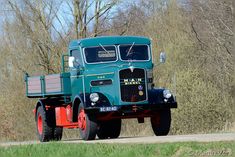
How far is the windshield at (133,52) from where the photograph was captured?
20266 millimetres

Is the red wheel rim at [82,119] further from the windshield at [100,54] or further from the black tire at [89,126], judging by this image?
the windshield at [100,54]

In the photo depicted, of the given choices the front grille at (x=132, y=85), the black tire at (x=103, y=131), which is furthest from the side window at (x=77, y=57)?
the black tire at (x=103, y=131)

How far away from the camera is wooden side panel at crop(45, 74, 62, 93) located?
20.8 meters

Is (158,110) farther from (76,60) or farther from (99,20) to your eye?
(99,20)

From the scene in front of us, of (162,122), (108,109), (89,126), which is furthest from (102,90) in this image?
(162,122)

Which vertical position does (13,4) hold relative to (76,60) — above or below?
above

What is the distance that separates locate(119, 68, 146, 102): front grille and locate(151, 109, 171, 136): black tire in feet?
4.45

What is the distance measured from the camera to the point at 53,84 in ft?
69.2

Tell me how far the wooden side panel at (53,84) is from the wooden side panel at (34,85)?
653 millimetres

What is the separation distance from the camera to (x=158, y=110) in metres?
20.0

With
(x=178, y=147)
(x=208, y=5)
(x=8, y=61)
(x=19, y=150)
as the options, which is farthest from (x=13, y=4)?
(x=178, y=147)

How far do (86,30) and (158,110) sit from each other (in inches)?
814

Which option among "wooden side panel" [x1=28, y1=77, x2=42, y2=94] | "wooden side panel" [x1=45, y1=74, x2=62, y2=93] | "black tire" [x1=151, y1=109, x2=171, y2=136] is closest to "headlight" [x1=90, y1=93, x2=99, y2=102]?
"wooden side panel" [x1=45, y1=74, x2=62, y2=93]

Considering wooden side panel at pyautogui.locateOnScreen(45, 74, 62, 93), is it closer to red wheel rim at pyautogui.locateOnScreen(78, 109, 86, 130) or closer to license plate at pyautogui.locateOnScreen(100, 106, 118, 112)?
red wheel rim at pyautogui.locateOnScreen(78, 109, 86, 130)
